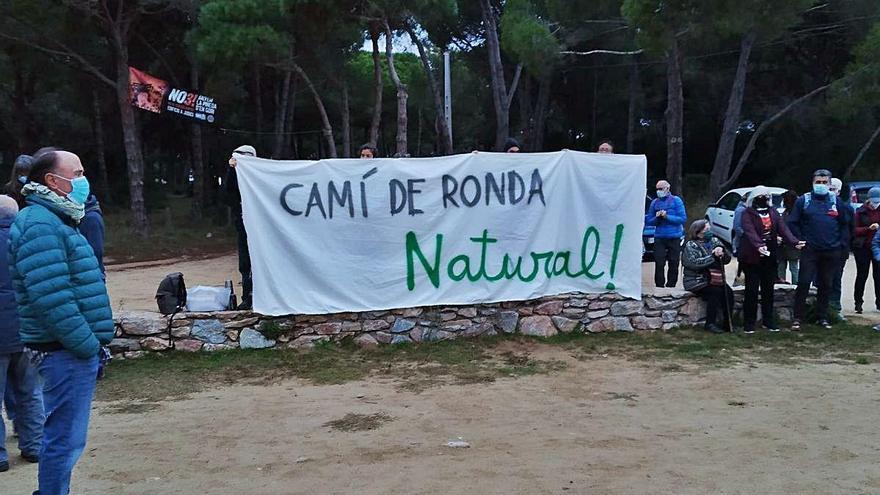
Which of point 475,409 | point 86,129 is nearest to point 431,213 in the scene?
point 475,409

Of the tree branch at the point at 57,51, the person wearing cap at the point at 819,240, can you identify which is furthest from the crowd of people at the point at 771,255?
the tree branch at the point at 57,51

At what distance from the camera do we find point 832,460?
13.8ft

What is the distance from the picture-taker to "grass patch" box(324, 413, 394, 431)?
4.88 metres

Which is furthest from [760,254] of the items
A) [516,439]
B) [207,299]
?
[207,299]

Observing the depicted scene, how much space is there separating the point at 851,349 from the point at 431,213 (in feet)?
14.3

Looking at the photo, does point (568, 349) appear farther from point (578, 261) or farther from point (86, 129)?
point (86, 129)

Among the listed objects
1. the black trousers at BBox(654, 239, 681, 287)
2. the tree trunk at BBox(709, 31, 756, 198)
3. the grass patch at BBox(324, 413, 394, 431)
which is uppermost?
the tree trunk at BBox(709, 31, 756, 198)

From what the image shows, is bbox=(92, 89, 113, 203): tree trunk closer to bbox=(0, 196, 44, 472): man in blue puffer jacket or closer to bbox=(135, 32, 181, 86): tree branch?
bbox=(135, 32, 181, 86): tree branch

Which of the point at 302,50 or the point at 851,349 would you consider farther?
the point at 302,50

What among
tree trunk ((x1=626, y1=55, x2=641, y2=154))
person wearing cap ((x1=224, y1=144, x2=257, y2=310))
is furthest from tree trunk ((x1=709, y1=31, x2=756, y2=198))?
person wearing cap ((x1=224, y1=144, x2=257, y2=310))

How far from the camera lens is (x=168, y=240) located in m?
18.8

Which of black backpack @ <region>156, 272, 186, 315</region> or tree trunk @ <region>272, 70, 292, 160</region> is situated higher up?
tree trunk @ <region>272, 70, 292, 160</region>

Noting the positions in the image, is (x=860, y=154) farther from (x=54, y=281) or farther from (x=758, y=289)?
(x=54, y=281)

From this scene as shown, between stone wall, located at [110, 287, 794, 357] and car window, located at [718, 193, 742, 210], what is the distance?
26.5ft
